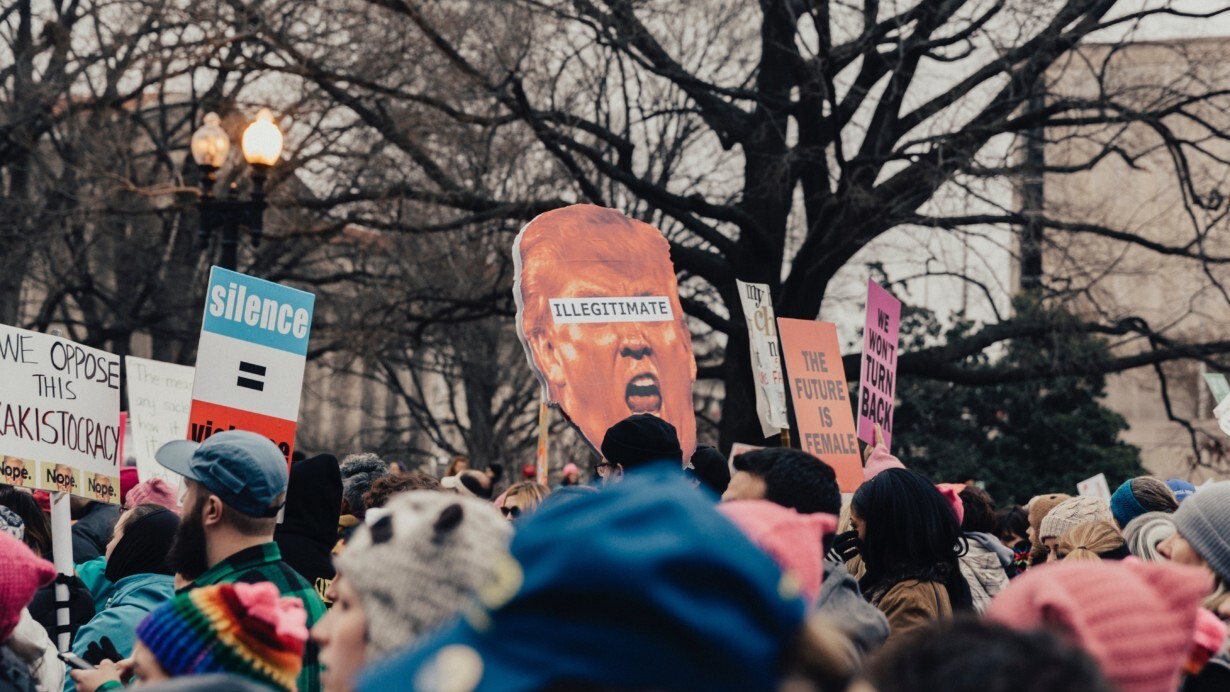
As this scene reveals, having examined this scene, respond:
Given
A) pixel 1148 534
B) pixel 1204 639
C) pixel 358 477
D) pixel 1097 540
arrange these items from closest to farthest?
pixel 1204 639
pixel 1148 534
pixel 1097 540
pixel 358 477

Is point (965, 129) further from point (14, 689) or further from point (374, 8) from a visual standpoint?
point (14, 689)

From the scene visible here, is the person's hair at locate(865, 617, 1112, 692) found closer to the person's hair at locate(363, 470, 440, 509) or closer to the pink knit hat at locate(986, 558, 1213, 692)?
the pink knit hat at locate(986, 558, 1213, 692)

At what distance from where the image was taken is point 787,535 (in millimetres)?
2945

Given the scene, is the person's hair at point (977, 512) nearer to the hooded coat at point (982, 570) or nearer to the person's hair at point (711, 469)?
the hooded coat at point (982, 570)

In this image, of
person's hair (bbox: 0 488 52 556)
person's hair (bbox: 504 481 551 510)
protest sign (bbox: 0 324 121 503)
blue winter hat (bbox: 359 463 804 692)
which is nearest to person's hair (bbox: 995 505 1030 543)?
person's hair (bbox: 504 481 551 510)

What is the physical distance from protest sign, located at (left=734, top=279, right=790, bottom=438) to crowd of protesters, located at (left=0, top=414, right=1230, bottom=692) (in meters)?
1.68

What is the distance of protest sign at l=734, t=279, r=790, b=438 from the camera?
335 inches

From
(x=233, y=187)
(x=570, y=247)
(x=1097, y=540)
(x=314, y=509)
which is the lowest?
(x=314, y=509)

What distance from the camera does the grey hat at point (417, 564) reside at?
2312mm

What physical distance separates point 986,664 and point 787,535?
1259mm

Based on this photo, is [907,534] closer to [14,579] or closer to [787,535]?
[787,535]

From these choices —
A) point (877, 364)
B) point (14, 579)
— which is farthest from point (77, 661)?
point (877, 364)

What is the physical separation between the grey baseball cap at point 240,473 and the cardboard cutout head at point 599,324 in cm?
309

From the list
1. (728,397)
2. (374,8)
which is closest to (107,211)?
(374,8)
